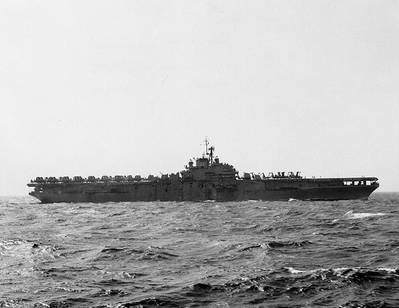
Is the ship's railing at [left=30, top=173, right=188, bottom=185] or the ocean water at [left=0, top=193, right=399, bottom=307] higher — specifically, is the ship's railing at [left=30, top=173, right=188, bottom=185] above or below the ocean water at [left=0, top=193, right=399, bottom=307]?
above

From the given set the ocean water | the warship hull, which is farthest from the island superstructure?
the ocean water

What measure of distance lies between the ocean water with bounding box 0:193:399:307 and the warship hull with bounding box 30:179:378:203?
41.6 m

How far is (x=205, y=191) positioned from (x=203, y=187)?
2.46 ft

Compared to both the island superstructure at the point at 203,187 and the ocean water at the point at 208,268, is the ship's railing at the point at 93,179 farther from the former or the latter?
the ocean water at the point at 208,268

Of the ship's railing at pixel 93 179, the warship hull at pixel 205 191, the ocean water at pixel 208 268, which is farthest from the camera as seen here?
the ship's railing at pixel 93 179

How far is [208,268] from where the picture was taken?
16.6 m

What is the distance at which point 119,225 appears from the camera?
3369 cm

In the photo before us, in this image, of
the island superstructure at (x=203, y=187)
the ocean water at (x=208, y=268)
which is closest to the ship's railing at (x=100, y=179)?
the island superstructure at (x=203, y=187)

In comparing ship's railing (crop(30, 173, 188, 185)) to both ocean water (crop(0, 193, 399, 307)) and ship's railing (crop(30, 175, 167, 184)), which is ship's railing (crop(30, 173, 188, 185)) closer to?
ship's railing (crop(30, 175, 167, 184))

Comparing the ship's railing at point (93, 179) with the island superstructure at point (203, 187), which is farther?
the ship's railing at point (93, 179)

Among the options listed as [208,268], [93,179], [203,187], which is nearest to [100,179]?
[93,179]

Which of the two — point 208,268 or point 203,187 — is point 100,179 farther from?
point 208,268

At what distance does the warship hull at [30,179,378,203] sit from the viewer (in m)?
68.9

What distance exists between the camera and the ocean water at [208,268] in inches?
488
